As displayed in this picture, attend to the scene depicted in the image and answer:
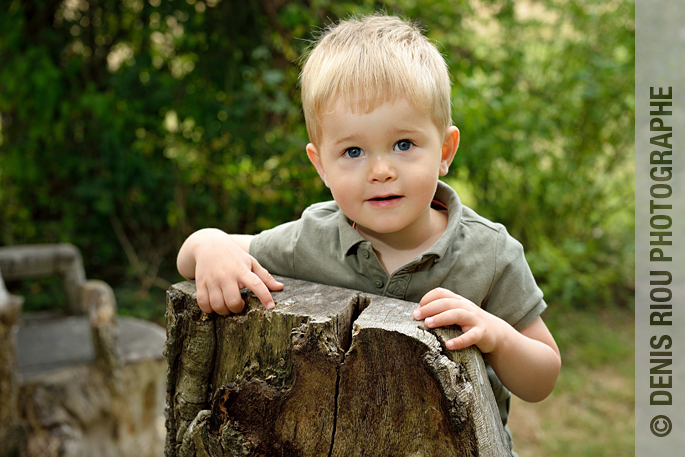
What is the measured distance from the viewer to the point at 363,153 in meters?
1.14

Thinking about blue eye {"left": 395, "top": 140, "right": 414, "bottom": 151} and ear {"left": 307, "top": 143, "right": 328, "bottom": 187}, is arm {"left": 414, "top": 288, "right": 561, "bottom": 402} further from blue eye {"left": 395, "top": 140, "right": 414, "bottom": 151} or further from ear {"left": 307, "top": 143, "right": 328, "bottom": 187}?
ear {"left": 307, "top": 143, "right": 328, "bottom": 187}

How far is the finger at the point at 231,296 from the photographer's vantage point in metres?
1.09

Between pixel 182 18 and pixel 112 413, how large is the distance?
257cm

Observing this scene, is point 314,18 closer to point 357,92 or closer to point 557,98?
point 557,98

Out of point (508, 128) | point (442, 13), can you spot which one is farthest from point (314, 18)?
point (508, 128)

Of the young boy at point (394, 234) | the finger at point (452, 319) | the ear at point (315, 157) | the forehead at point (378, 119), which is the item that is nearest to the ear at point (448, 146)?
the young boy at point (394, 234)

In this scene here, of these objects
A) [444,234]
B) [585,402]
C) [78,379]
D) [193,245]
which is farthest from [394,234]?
[585,402]

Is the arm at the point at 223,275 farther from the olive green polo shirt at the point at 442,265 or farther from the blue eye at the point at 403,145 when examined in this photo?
the blue eye at the point at 403,145

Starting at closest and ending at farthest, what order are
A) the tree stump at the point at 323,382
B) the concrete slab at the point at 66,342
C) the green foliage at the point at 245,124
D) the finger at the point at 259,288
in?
the tree stump at the point at 323,382, the finger at the point at 259,288, the concrete slab at the point at 66,342, the green foliage at the point at 245,124

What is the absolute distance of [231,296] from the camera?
1094 millimetres

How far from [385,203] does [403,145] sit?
12cm

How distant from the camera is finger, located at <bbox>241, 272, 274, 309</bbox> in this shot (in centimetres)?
107

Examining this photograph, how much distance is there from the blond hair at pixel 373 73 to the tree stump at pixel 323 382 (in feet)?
1.27

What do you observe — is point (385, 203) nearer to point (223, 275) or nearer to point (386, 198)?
point (386, 198)
